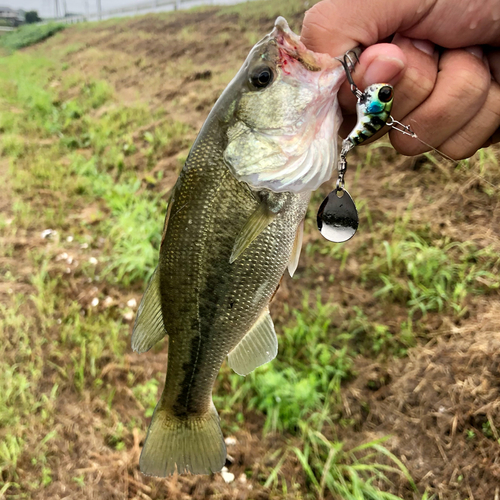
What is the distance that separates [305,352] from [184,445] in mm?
1519

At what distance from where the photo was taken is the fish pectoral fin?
1236 mm

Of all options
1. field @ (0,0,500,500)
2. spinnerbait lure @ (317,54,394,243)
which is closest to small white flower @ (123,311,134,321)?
field @ (0,0,500,500)

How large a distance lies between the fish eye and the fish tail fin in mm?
1250

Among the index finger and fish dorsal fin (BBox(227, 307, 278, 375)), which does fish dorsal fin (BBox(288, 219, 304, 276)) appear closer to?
fish dorsal fin (BBox(227, 307, 278, 375))

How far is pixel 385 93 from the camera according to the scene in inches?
41.6

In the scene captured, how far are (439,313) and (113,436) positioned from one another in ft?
7.83

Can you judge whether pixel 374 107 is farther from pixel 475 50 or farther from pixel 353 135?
pixel 475 50

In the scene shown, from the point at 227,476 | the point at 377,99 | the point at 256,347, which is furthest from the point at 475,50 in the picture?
the point at 227,476

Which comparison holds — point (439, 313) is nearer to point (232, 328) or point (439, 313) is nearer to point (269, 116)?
point (232, 328)

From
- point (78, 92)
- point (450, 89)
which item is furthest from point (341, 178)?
point (78, 92)

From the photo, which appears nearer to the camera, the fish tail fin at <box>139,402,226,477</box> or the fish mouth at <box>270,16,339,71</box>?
the fish mouth at <box>270,16,339,71</box>

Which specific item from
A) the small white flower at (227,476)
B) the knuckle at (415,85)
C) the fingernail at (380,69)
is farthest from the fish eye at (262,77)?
the small white flower at (227,476)

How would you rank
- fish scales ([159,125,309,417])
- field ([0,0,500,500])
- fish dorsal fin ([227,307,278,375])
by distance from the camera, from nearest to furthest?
fish scales ([159,125,309,417]), fish dorsal fin ([227,307,278,375]), field ([0,0,500,500])

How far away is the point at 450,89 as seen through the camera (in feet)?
4.50
